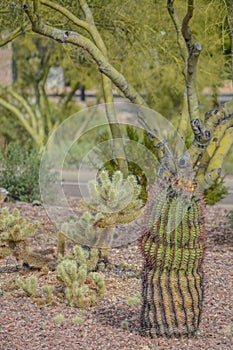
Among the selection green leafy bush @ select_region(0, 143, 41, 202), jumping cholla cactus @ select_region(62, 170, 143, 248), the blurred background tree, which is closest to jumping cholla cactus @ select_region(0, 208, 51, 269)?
jumping cholla cactus @ select_region(62, 170, 143, 248)

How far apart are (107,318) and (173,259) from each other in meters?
0.86

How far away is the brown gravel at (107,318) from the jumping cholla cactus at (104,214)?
356mm

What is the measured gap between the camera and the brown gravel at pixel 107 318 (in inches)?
202

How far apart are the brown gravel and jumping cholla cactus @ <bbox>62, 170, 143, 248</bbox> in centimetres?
36

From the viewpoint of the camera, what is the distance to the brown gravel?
514 centimetres

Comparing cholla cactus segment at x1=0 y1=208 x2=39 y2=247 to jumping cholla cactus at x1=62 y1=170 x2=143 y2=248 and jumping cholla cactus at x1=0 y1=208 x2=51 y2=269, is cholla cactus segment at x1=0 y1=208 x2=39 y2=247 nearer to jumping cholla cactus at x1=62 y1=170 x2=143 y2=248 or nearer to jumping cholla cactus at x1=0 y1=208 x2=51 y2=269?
jumping cholla cactus at x1=0 y1=208 x2=51 y2=269

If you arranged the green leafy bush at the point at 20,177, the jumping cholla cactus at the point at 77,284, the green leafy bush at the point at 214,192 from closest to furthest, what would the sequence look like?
the jumping cholla cactus at the point at 77,284
the green leafy bush at the point at 214,192
the green leafy bush at the point at 20,177

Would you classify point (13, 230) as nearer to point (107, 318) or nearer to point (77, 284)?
point (77, 284)

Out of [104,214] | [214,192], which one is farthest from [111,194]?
[214,192]

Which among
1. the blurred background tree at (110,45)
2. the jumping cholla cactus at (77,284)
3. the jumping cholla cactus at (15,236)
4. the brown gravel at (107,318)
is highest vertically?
the blurred background tree at (110,45)

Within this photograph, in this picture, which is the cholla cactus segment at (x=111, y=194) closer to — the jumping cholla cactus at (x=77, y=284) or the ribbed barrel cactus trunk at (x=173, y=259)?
the jumping cholla cactus at (x=77, y=284)

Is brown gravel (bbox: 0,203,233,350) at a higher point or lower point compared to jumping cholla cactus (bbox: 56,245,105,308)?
lower

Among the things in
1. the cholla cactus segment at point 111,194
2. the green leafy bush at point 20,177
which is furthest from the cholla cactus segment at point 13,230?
the green leafy bush at point 20,177

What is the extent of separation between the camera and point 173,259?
517cm
